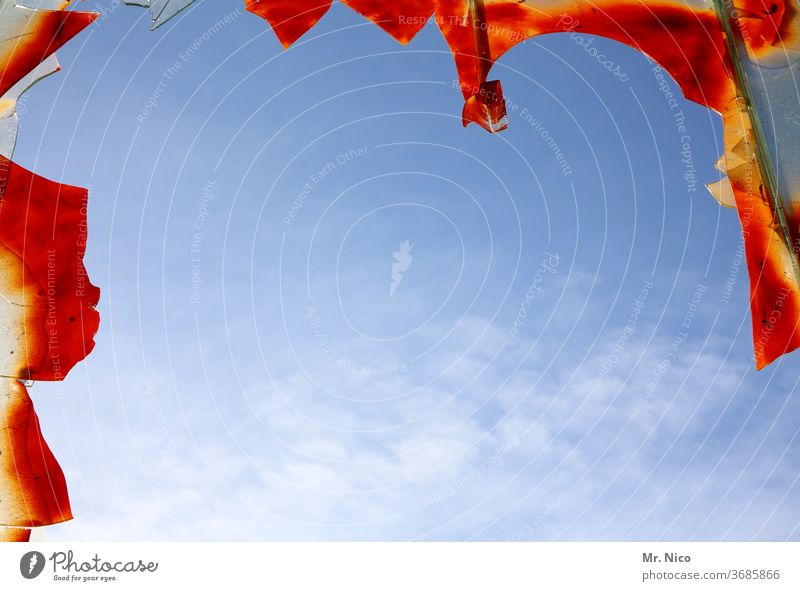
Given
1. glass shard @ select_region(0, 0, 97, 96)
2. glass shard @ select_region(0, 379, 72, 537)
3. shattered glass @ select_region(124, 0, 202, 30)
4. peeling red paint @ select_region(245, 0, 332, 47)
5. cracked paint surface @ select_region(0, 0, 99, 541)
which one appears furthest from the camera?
peeling red paint @ select_region(245, 0, 332, 47)

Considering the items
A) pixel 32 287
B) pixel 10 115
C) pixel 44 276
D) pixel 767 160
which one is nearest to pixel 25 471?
pixel 32 287

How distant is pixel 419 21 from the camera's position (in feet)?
40.2

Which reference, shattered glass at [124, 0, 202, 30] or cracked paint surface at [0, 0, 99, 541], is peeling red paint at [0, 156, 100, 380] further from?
shattered glass at [124, 0, 202, 30]

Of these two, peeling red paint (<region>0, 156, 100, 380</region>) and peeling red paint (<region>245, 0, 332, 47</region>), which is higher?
peeling red paint (<region>245, 0, 332, 47</region>)

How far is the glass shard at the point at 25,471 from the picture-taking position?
1112cm

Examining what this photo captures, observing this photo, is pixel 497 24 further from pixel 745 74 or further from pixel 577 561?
pixel 577 561

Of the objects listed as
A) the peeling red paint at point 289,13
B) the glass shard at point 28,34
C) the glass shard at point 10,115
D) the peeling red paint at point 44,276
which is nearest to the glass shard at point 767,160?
the peeling red paint at point 289,13

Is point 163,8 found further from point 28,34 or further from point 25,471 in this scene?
point 25,471

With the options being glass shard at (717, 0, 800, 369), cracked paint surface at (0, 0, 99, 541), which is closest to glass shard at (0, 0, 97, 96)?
cracked paint surface at (0, 0, 99, 541)

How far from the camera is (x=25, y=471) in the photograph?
11.3m

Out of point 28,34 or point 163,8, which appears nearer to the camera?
point 163,8

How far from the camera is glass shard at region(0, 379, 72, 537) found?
11.1 meters

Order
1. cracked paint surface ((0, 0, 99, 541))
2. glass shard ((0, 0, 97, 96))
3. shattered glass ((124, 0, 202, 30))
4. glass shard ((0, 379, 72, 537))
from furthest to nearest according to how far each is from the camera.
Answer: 1. glass shard ((0, 0, 97, 96))
2. shattered glass ((124, 0, 202, 30))
3. cracked paint surface ((0, 0, 99, 541))
4. glass shard ((0, 379, 72, 537))

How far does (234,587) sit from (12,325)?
241 inches
